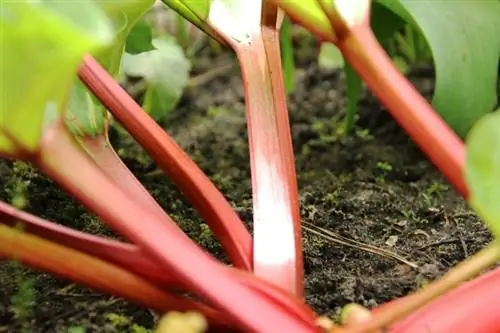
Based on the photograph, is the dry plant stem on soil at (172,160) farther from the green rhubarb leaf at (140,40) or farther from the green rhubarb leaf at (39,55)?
the green rhubarb leaf at (140,40)

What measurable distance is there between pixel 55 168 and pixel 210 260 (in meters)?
0.11

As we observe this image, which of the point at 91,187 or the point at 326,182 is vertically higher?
the point at 91,187

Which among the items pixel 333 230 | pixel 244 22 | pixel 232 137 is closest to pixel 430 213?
pixel 333 230

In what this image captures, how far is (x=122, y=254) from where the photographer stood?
0.62m

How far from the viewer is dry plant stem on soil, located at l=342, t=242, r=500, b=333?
1.77 ft

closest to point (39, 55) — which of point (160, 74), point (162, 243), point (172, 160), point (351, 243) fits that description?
point (162, 243)

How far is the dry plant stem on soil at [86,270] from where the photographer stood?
0.61 m

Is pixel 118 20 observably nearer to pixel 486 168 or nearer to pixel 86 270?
pixel 86 270

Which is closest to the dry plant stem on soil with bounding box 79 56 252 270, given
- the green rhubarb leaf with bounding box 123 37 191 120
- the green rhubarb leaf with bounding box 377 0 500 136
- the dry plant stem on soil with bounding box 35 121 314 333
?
the dry plant stem on soil with bounding box 35 121 314 333

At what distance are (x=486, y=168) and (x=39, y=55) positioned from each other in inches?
10.6

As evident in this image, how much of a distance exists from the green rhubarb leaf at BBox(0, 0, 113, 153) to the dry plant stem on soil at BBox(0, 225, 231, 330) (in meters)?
0.10

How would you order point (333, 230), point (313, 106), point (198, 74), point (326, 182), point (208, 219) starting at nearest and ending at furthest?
point (208, 219), point (333, 230), point (326, 182), point (313, 106), point (198, 74)

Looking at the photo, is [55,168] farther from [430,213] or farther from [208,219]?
[430,213]

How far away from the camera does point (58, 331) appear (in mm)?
698
